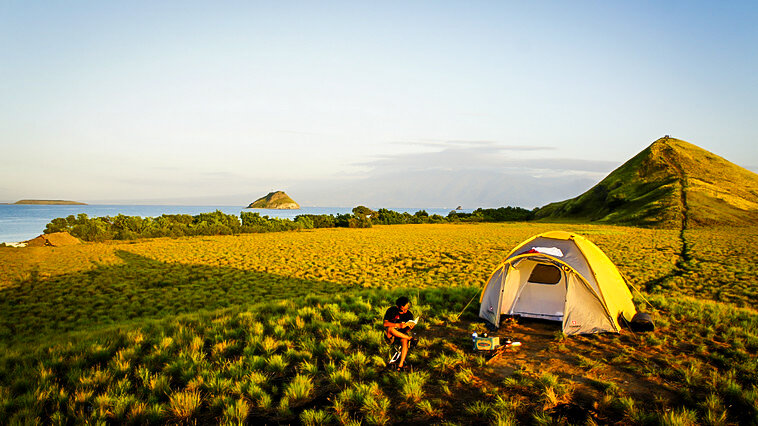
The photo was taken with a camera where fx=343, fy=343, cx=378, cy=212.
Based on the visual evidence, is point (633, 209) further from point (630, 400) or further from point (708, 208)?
point (630, 400)

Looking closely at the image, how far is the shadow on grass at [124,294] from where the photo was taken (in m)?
12.1

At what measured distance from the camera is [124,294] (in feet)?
51.4

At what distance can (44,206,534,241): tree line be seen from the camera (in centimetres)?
4303

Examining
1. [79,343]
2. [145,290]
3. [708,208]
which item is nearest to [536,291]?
[79,343]

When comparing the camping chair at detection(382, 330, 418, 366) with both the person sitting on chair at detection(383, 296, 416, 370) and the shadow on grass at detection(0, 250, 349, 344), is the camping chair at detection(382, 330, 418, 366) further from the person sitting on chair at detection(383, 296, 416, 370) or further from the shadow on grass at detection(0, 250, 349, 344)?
the shadow on grass at detection(0, 250, 349, 344)

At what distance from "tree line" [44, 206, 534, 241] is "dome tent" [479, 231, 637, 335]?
1815 inches

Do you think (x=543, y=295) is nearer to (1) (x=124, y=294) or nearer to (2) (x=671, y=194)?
(1) (x=124, y=294)

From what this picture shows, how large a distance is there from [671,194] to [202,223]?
80.8 m

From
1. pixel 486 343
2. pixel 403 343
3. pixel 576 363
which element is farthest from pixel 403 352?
pixel 576 363

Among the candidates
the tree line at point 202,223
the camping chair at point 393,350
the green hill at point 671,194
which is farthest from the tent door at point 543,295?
the green hill at point 671,194

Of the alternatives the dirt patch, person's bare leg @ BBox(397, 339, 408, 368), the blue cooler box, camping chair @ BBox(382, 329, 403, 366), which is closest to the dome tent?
the dirt patch

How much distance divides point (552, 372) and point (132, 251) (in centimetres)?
3478

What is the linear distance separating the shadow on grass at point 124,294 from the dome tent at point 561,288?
8.30m

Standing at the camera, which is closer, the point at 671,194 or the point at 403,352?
the point at 403,352
